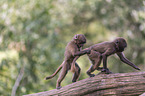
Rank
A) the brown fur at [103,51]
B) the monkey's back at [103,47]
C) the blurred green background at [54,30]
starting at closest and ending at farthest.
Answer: the brown fur at [103,51]
the monkey's back at [103,47]
the blurred green background at [54,30]

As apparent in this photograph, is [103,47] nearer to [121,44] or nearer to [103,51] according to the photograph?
[103,51]

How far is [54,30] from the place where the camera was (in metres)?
11.4

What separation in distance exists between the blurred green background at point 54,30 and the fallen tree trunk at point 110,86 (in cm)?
604

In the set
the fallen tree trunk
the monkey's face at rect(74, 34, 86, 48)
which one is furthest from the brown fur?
the monkey's face at rect(74, 34, 86, 48)

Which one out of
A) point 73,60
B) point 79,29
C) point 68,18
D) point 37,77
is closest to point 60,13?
point 68,18

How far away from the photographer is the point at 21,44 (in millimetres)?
11586

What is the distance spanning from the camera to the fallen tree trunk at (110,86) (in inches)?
169

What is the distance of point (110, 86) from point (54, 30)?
24.1 ft

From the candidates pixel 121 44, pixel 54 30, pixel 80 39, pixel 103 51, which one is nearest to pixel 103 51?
pixel 103 51

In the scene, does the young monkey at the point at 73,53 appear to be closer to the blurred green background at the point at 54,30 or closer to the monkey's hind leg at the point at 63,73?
the monkey's hind leg at the point at 63,73

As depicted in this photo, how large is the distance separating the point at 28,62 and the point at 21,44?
0.94 metres

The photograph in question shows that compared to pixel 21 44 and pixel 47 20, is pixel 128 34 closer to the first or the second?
pixel 47 20

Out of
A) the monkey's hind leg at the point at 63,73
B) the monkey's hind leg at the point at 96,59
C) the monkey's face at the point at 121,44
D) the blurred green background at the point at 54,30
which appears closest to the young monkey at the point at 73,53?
the monkey's hind leg at the point at 63,73

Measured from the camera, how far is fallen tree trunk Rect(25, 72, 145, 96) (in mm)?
4289
